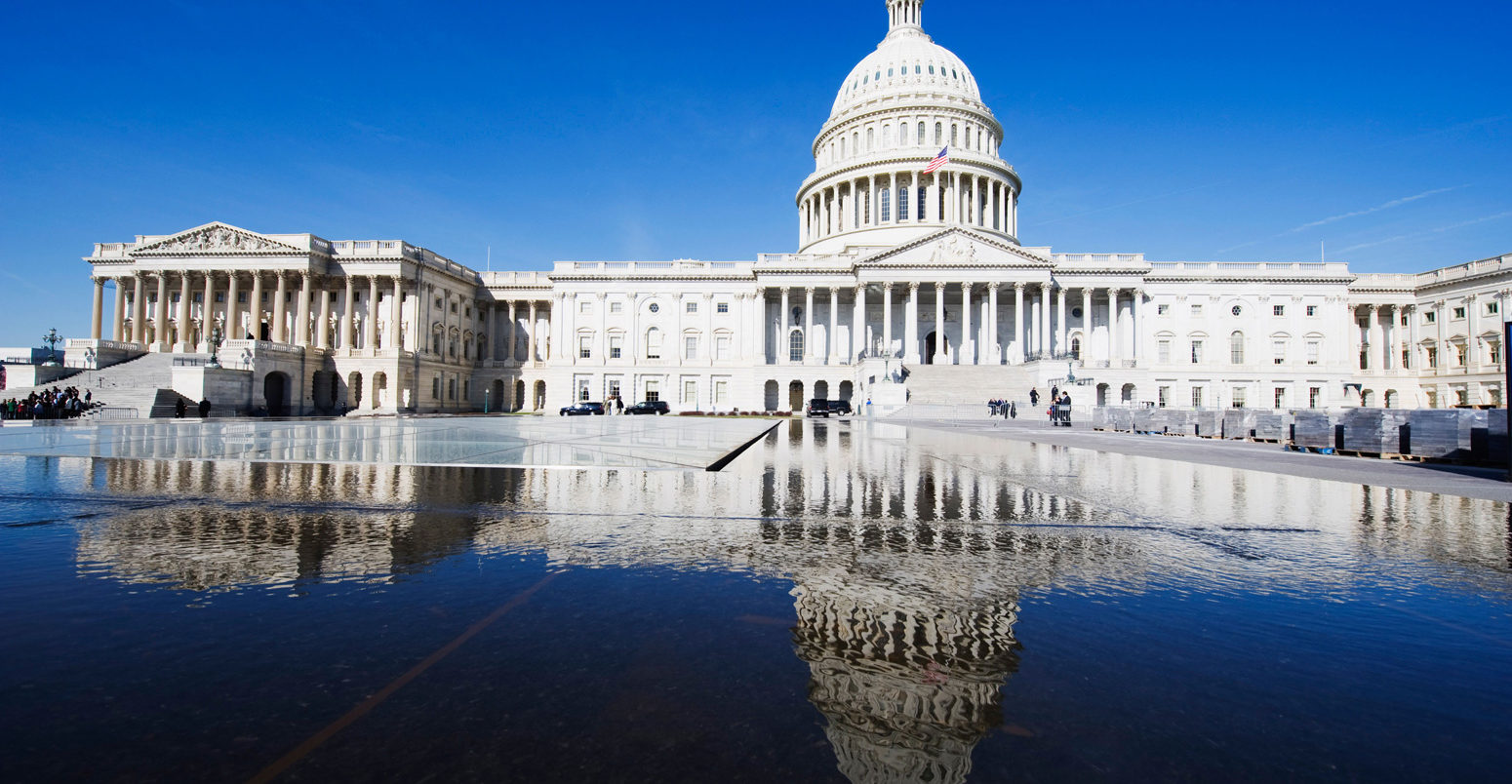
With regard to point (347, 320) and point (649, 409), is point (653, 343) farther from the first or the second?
point (347, 320)

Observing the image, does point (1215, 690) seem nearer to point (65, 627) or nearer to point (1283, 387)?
point (65, 627)

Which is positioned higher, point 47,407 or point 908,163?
point 908,163

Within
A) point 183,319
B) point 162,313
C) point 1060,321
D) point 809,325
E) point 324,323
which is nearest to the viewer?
point 183,319

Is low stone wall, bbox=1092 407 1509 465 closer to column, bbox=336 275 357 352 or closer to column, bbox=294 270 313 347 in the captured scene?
column, bbox=294 270 313 347

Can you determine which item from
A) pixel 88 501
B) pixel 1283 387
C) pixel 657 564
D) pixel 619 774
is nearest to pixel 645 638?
pixel 619 774

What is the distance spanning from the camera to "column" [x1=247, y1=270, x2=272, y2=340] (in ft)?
196

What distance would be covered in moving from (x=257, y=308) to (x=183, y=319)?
6273 mm

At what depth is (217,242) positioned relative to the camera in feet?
193

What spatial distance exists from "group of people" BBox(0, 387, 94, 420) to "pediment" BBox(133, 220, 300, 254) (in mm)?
20995

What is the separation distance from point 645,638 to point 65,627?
2.47 m

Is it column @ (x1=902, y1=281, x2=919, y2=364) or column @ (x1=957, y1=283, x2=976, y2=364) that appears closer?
column @ (x1=902, y1=281, x2=919, y2=364)

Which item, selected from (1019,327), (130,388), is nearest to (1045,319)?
(1019,327)

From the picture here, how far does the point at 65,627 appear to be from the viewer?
3.04 metres

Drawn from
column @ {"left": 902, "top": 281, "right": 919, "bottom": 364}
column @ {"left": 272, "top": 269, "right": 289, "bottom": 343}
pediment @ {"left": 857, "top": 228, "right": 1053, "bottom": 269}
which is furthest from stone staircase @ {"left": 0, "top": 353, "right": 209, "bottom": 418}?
column @ {"left": 902, "top": 281, "right": 919, "bottom": 364}
